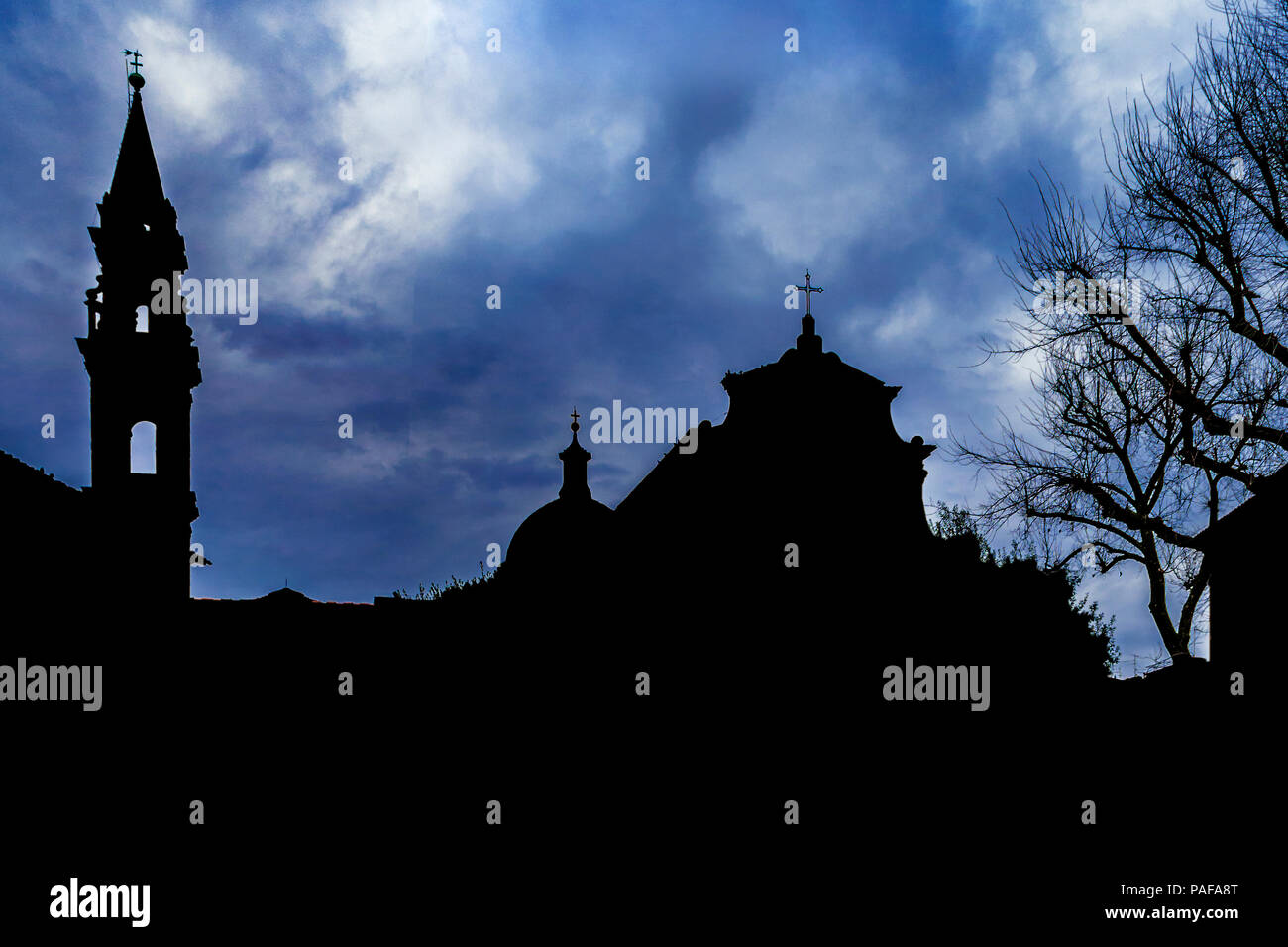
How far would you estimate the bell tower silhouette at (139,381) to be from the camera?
21703 millimetres

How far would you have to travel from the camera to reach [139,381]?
72.8 ft

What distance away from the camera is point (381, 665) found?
1973 cm

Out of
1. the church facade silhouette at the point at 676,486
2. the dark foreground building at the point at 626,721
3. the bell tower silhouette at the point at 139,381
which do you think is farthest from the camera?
the bell tower silhouette at the point at 139,381

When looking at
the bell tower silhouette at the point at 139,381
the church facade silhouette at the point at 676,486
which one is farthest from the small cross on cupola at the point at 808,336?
the bell tower silhouette at the point at 139,381

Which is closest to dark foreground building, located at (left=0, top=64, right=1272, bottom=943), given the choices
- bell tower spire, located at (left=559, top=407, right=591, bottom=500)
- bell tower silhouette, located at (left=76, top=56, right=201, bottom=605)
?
bell tower silhouette, located at (left=76, top=56, right=201, bottom=605)

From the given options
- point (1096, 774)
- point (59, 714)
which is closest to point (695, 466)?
point (1096, 774)

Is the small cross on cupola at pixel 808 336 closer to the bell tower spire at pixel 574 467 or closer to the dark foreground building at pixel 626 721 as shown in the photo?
the dark foreground building at pixel 626 721

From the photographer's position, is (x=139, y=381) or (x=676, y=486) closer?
(x=139, y=381)

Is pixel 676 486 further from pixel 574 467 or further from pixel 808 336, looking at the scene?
pixel 574 467

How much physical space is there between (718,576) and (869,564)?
128 inches

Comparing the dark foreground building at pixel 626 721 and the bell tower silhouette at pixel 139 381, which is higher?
the bell tower silhouette at pixel 139 381

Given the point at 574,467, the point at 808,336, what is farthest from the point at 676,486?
the point at 574,467

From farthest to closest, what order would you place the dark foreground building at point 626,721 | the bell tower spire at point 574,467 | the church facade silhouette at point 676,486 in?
1. the bell tower spire at point 574,467
2. the church facade silhouette at point 676,486
3. the dark foreground building at point 626,721
